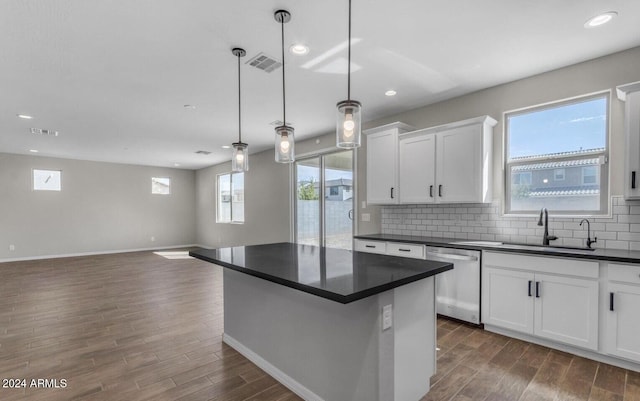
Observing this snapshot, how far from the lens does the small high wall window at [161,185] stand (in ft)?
31.6

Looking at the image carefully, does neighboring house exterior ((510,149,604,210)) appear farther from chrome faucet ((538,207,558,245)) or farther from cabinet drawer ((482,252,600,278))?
cabinet drawer ((482,252,600,278))

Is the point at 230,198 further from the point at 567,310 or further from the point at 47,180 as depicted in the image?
the point at 567,310

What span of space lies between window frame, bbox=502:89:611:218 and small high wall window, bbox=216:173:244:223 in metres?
6.31

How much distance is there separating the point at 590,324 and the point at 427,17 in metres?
2.77

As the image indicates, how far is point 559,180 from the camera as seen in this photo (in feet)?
10.7

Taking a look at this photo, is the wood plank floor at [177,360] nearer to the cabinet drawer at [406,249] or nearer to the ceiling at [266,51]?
the cabinet drawer at [406,249]

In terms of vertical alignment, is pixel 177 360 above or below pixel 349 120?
below

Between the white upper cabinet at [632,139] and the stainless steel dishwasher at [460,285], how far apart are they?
4.27 ft

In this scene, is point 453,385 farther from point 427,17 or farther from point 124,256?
point 124,256

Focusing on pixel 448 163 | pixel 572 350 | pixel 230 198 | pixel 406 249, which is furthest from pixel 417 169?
pixel 230 198

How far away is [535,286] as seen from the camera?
2787 mm

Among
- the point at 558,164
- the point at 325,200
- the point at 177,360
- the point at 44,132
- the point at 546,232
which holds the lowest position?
the point at 177,360

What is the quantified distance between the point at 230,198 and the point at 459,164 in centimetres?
680

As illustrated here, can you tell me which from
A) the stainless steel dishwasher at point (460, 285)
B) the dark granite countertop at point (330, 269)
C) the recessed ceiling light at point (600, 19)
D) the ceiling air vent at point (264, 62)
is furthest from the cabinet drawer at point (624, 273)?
the ceiling air vent at point (264, 62)
